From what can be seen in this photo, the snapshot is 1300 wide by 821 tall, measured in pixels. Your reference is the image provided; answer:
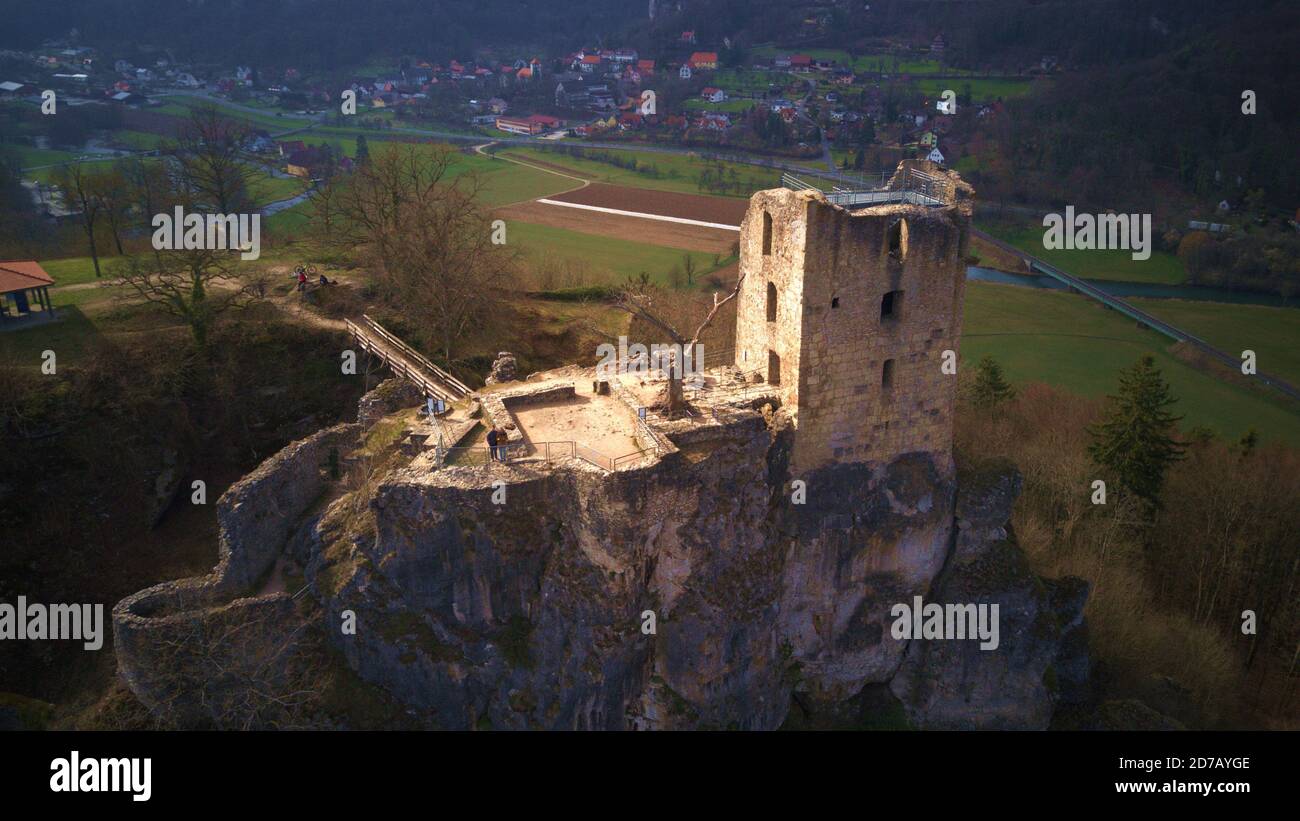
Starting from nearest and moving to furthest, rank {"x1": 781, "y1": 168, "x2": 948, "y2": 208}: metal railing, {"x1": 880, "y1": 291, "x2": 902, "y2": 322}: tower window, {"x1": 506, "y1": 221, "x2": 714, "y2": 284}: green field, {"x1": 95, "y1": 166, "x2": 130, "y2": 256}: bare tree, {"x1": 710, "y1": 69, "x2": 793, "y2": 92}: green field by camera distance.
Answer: {"x1": 880, "y1": 291, "x2": 902, "y2": 322}: tower window
{"x1": 781, "y1": 168, "x2": 948, "y2": 208}: metal railing
{"x1": 95, "y1": 166, "x2": 130, "y2": 256}: bare tree
{"x1": 506, "y1": 221, "x2": 714, "y2": 284}: green field
{"x1": 710, "y1": 69, "x2": 793, "y2": 92}: green field

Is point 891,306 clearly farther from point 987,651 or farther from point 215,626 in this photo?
point 215,626

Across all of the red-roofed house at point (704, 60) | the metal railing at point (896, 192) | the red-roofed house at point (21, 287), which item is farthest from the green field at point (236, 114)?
the metal railing at point (896, 192)

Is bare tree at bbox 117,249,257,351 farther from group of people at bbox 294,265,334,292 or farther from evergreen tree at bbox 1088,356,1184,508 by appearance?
evergreen tree at bbox 1088,356,1184,508

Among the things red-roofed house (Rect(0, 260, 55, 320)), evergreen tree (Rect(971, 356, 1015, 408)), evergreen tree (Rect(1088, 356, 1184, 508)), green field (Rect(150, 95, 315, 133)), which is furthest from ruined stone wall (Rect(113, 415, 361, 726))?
green field (Rect(150, 95, 315, 133))

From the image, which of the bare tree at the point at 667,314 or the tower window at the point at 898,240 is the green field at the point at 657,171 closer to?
the bare tree at the point at 667,314

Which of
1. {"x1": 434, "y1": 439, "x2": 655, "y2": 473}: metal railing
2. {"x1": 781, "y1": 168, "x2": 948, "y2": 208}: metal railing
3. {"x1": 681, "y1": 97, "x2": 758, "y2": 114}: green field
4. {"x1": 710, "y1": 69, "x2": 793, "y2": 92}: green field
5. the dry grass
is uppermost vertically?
{"x1": 710, "y1": 69, "x2": 793, "y2": 92}: green field
